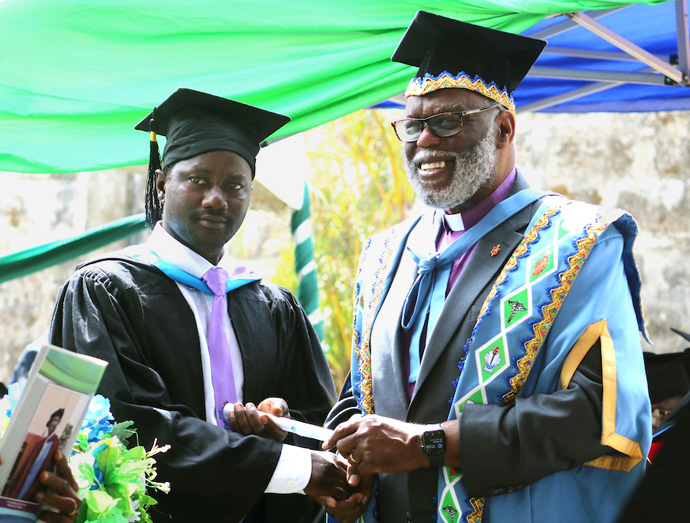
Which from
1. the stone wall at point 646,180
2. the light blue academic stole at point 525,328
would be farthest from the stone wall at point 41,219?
the light blue academic stole at point 525,328

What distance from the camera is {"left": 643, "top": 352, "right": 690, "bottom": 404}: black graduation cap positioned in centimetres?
465

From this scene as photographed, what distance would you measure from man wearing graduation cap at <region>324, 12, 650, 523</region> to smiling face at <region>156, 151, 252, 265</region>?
24.3 inches

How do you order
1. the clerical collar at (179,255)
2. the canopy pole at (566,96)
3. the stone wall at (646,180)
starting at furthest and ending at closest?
the stone wall at (646,180)
the canopy pole at (566,96)
the clerical collar at (179,255)

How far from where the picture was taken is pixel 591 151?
7812 millimetres

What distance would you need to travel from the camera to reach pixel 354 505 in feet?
9.90

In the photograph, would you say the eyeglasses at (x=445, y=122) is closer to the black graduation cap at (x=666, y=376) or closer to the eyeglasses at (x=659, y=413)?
the black graduation cap at (x=666, y=376)

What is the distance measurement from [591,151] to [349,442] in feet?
18.8

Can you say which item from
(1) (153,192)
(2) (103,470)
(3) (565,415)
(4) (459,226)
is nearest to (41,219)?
(1) (153,192)

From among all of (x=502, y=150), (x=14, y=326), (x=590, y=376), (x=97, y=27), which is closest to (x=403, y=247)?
(x=502, y=150)

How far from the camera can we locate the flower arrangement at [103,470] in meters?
2.33

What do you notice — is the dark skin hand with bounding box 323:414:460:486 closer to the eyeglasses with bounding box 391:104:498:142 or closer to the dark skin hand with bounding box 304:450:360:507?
the dark skin hand with bounding box 304:450:360:507

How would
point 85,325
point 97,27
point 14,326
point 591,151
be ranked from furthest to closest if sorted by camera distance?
1. point 14,326
2. point 591,151
3. point 97,27
4. point 85,325

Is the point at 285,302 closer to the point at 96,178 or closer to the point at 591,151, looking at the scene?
the point at 591,151

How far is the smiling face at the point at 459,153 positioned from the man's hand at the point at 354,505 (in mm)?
1029
